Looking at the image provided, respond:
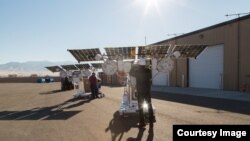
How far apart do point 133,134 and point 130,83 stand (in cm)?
448

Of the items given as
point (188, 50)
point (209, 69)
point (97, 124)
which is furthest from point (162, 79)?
point (97, 124)

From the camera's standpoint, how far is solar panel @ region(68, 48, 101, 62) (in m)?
18.0

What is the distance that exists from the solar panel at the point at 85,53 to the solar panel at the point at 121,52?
0.70 m

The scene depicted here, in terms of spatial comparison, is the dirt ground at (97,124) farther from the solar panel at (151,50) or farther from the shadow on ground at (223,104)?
the solar panel at (151,50)

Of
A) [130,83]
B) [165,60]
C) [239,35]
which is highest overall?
[239,35]

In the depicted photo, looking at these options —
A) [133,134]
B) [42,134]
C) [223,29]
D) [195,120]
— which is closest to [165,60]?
[195,120]

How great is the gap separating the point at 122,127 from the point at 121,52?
5910mm

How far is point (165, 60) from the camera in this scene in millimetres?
15023

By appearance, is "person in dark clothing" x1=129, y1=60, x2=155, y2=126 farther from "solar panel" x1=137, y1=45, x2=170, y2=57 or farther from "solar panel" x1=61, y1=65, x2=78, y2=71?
"solar panel" x1=61, y1=65, x2=78, y2=71

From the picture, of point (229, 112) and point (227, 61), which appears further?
point (227, 61)

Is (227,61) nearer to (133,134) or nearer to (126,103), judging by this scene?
(126,103)

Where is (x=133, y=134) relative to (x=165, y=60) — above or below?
below

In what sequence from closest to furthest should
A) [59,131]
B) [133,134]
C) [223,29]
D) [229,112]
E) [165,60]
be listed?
[133,134]
[59,131]
[165,60]
[229,112]
[223,29]

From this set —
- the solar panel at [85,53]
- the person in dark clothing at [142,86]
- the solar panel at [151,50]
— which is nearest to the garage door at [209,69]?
the solar panel at [151,50]
